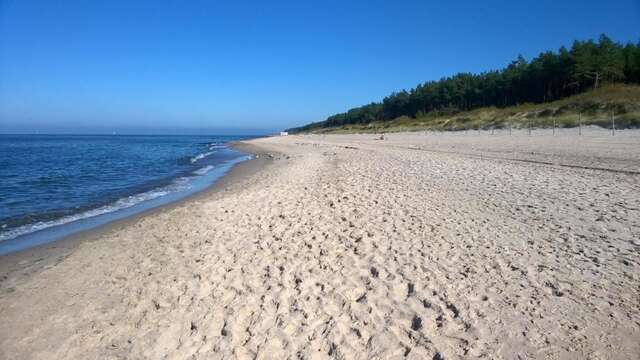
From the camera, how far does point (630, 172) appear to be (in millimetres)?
10844

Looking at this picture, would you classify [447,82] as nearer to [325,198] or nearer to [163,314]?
[325,198]

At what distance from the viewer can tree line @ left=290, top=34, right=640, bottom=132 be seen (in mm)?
52375

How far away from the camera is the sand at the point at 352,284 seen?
11.5 ft

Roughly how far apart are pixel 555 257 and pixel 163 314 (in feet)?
16.1

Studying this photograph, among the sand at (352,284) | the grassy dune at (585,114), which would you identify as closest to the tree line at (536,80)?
the grassy dune at (585,114)

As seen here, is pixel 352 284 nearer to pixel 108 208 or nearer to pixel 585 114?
pixel 108 208

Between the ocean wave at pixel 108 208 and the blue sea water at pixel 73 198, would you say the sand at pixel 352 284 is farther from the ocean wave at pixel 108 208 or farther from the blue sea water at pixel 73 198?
the ocean wave at pixel 108 208

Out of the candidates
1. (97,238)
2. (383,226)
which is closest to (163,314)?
(383,226)

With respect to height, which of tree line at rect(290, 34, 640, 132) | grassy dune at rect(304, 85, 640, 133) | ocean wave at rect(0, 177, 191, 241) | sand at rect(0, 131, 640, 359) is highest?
tree line at rect(290, 34, 640, 132)

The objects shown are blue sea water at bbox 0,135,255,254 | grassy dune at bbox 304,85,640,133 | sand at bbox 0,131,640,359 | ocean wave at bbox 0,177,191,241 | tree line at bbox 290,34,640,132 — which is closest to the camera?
sand at bbox 0,131,640,359

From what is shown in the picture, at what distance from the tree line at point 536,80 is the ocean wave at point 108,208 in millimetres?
57204

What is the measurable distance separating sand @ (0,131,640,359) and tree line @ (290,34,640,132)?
184ft

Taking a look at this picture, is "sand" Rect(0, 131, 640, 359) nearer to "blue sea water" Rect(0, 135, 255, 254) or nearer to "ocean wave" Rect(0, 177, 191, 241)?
"blue sea water" Rect(0, 135, 255, 254)

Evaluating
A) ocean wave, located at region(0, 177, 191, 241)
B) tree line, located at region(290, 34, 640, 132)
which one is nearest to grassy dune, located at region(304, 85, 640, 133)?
tree line, located at region(290, 34, 640, 132)
